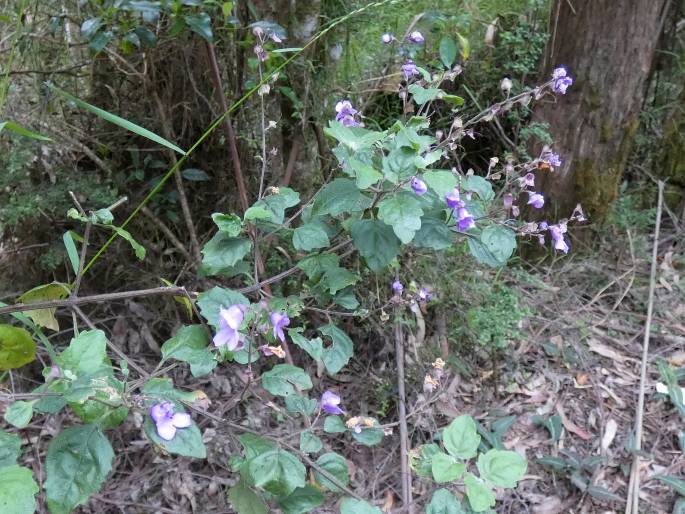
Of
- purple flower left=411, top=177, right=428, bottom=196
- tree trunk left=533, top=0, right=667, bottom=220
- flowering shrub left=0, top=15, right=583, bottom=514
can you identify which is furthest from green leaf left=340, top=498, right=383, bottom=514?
tree trunk left=533, top=0, right=667, bottom=220

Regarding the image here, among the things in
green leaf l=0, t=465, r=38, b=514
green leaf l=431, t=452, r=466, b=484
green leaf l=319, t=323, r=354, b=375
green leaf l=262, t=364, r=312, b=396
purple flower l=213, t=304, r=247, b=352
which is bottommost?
green leaf l=431, t=452, r=466, b=484

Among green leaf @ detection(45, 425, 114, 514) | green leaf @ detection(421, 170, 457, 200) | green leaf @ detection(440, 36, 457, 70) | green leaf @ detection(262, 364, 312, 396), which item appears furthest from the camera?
green leaf @ detection(440, 36, 457, 70)

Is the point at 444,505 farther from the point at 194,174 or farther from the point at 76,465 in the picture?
the point at 194,174

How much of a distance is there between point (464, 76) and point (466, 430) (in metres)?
2.22

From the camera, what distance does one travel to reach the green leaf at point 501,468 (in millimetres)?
1029

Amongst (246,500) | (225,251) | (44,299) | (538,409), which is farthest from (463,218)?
(538,409)

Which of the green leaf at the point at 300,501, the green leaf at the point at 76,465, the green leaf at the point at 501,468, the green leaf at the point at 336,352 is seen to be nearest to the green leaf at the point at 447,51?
the green leaf at the point at 336,352

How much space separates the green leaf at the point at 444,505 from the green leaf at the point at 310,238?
0.51 meters

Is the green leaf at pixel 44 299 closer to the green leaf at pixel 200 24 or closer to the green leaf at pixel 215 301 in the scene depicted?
the green leaf at pixel 215 301

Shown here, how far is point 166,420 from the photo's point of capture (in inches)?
34.4

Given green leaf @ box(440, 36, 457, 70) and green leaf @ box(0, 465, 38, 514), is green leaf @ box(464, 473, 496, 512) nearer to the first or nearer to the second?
green leaf @ box(0, 465, 38, 514)

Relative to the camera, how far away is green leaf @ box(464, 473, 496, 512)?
96 centimetres

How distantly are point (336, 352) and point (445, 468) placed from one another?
1.16ft

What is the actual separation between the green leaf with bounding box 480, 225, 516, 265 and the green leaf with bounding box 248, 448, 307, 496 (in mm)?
553
